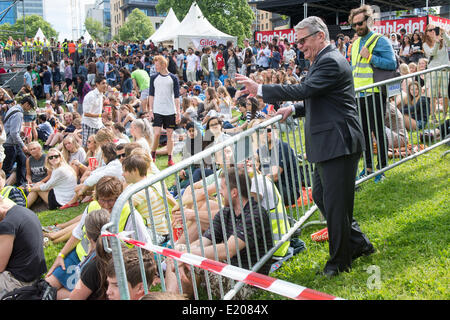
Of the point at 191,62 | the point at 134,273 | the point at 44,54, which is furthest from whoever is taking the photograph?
the point at 44,54

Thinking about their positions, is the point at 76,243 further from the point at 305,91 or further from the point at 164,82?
the point at 164,82

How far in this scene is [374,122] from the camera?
5.53 meters

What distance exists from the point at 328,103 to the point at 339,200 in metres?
0.72

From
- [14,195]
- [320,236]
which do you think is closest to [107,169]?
[14,195]

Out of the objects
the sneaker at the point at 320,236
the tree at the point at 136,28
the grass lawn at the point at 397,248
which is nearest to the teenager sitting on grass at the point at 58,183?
the grass lawn at the point at 397,248

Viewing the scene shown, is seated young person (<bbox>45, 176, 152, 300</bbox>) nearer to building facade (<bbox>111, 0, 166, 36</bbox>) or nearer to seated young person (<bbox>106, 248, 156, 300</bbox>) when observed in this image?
seated young person (<bbox>106, 248, 156, 300</bbox>)

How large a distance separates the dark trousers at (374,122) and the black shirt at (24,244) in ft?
11.9

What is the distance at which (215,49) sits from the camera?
21.6m

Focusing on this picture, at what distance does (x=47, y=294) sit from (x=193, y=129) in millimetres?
4629

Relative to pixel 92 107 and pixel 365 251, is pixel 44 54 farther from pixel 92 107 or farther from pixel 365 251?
pixel 365 251

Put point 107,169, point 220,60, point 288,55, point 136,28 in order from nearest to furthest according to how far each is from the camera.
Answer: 1. point 107,169
2. point 288,55
3. point 220,60
4. point 136,28

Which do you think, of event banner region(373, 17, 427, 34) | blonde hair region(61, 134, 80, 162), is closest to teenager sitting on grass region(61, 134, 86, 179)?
blonde hair region(61, 134, 80, 162)

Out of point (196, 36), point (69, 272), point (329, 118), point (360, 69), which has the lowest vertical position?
point (69, 272)
